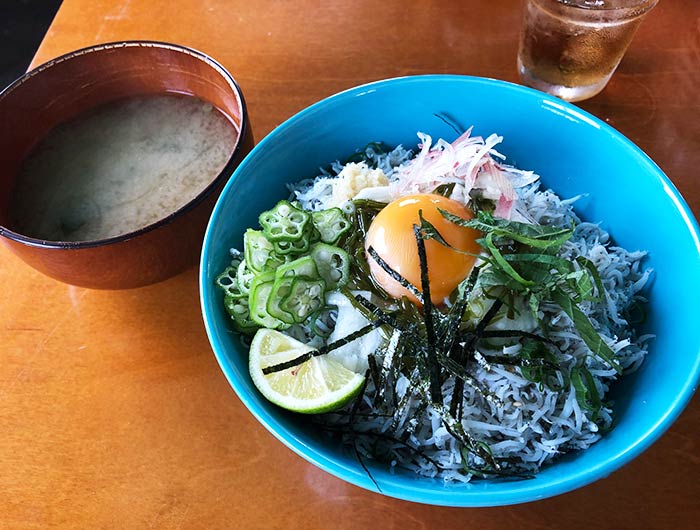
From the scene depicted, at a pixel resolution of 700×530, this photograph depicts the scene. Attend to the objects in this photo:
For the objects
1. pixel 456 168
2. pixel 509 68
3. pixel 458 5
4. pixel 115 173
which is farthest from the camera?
pixel 458 5

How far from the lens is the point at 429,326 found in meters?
A: 1.30

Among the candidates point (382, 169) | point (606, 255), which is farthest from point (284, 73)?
point (606, 255)

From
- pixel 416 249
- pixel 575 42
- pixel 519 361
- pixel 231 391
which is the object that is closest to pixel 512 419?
pixel 519 361

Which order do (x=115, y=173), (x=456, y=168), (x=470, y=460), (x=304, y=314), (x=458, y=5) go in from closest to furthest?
1. (x=470, y=460)
2. (x=304, y=314)
3. (x=456, y=168)
4. (x=115, y=173)
5. (x=458, y=5)

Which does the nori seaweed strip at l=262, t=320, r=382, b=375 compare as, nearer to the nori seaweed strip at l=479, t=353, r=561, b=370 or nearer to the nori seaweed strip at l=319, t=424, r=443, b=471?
the nori seaweed strip at l=319, t=424, r=443, b=471

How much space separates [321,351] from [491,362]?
1.33 ft

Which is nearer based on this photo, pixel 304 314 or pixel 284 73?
Result: pixel 304 314

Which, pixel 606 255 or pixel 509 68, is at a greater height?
pixel 509 68

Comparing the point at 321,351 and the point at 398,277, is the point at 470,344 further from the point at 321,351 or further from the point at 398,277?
the point at 321,351

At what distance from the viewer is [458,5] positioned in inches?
94.1

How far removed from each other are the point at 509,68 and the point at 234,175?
1.28 meters

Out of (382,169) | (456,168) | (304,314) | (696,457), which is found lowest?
Result: (696,457)

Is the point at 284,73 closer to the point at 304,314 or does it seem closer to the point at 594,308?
the point at 304,314

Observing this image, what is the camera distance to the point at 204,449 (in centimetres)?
145
